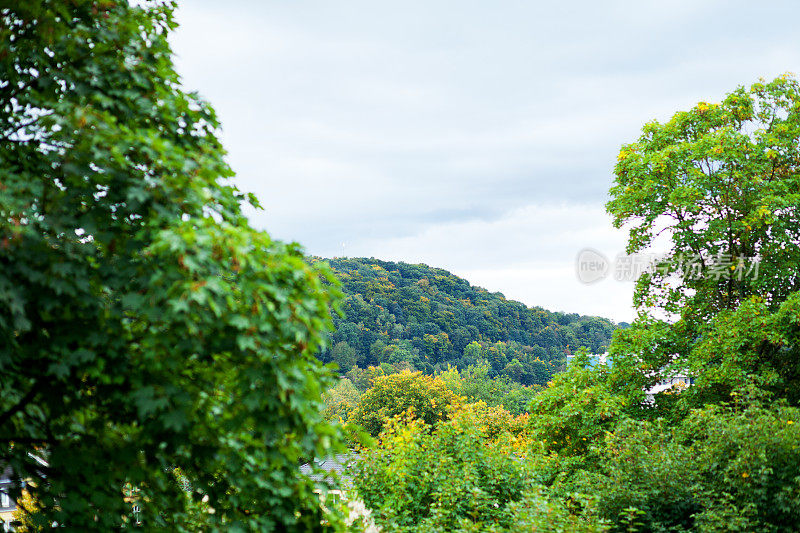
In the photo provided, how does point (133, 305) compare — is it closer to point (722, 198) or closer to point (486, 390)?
point (722, 198)

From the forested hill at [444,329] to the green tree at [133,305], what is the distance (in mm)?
45191

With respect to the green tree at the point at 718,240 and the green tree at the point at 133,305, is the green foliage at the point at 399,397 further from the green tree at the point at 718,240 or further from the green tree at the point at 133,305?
the green tree at the point at 133,305

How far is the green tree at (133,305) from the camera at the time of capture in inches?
98.9

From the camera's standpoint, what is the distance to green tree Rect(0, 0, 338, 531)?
2.51 meters

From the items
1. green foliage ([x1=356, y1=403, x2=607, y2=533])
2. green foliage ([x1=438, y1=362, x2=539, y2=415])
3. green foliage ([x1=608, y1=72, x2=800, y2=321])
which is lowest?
green foliage ([x1=356, y1=403, x2=607, y2=533])

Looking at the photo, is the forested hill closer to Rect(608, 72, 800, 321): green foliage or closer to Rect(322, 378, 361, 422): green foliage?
Rect(322, 378, 361, 422): green foliage

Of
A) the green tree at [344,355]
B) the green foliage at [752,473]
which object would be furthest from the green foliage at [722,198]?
the green tree at [344,355]

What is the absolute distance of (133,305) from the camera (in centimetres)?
247

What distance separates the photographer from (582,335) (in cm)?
5525

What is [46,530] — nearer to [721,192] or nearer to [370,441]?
[370,441]

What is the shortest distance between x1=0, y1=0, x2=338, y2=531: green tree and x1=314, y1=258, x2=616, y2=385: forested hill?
4519 centimetres

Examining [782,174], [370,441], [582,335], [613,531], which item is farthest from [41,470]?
[582,335]

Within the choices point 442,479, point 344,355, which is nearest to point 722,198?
point 442,479

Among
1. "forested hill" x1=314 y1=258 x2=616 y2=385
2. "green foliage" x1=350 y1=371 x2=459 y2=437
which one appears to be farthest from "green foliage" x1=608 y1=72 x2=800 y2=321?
"forested hill" x1=314 y1=258 x2=616 y2=385
